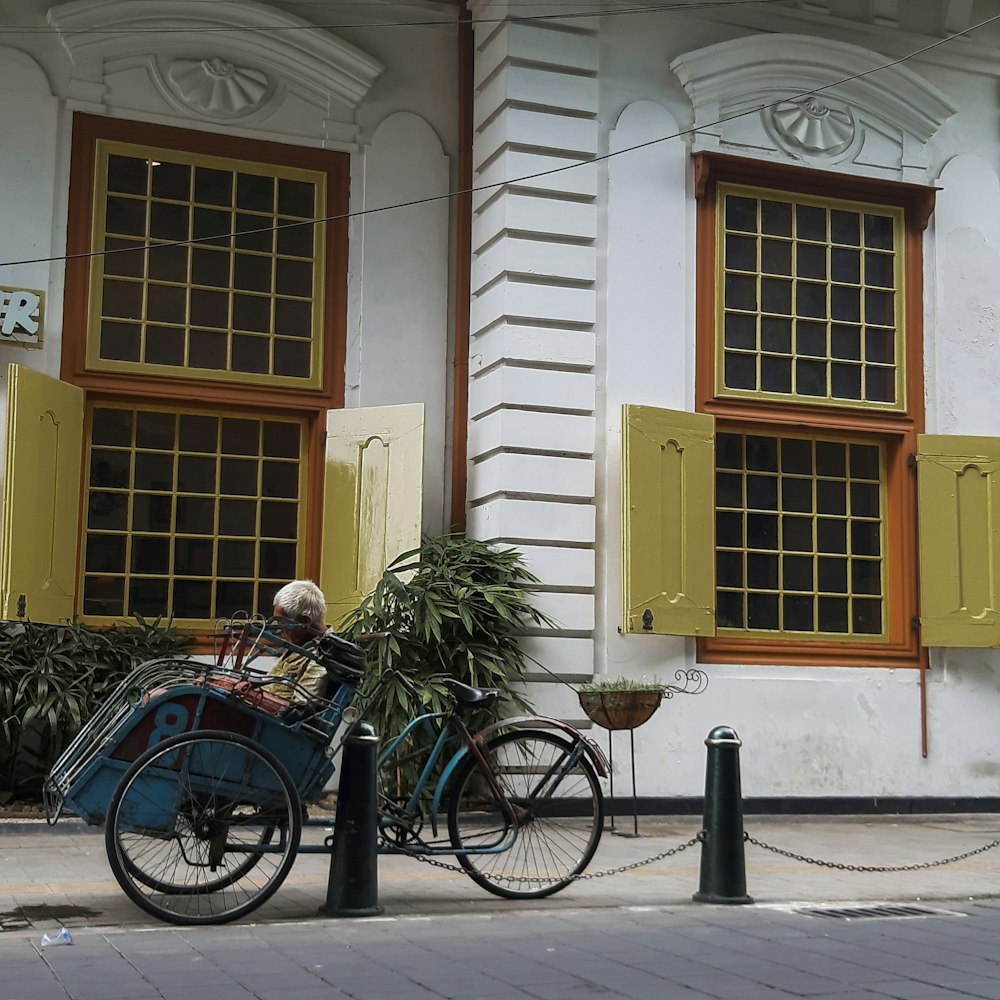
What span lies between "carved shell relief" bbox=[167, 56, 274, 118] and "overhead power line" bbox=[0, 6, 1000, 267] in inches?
36.9

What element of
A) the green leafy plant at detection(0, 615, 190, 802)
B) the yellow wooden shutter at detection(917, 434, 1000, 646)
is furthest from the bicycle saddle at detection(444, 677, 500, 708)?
the yellow wooden shutter at detection(917, 434, 1000, 646)

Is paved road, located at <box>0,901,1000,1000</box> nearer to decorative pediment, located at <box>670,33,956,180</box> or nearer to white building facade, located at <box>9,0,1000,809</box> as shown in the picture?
white building facade, located at <box>9,0,1000,809</box>

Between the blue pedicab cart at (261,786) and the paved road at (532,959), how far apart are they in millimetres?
354

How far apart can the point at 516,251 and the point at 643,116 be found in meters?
1.68

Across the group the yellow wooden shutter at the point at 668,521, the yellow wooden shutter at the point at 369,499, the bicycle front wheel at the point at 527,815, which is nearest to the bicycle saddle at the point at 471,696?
the bicycle front wheel at the point at 527,815

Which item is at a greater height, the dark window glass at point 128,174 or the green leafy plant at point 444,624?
the dark window glass at point 128,174

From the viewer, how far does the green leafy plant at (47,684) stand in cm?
983

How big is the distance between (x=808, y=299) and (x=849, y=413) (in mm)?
1008

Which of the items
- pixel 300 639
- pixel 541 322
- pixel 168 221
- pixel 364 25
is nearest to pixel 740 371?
pixel 541 322

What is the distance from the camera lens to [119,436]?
1116 cm

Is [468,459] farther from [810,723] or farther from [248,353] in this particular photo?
[810,723]

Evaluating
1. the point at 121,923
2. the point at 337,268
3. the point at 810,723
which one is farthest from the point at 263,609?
the point at 121,923

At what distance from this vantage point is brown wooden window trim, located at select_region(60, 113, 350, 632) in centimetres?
1098

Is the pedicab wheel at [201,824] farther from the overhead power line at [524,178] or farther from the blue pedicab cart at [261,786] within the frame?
→ the overhead power line at [524,178]
